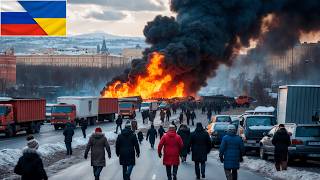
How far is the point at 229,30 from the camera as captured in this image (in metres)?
77.9

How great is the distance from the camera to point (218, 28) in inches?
2977

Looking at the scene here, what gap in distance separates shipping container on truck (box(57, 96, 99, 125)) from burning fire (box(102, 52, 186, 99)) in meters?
16.3

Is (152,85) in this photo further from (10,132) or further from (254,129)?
(254,129)

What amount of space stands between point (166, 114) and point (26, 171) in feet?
171

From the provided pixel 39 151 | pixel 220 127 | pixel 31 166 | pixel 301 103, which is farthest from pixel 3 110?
pixel 31 166

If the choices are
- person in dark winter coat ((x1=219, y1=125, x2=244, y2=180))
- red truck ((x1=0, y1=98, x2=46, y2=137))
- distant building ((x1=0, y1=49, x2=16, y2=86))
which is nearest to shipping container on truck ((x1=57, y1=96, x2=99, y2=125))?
red truck ((x1=0, y1=98, x2=46, y2=137))

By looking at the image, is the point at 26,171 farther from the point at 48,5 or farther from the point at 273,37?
the point at 273,37

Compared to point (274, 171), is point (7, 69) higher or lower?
higher

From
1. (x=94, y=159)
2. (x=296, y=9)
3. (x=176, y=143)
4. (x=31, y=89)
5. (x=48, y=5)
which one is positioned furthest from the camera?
(x=31, y=89)

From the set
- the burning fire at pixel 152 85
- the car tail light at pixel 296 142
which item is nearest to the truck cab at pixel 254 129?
the car tail light at pixel 296 142

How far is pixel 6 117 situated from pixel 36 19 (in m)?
24.0

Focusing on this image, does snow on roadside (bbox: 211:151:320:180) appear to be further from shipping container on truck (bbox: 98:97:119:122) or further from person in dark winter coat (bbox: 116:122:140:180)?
shipping container on truck (bbox: 98:97:119:122)

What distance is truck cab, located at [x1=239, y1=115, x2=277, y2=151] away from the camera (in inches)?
1153

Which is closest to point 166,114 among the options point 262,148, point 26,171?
point 262,148
